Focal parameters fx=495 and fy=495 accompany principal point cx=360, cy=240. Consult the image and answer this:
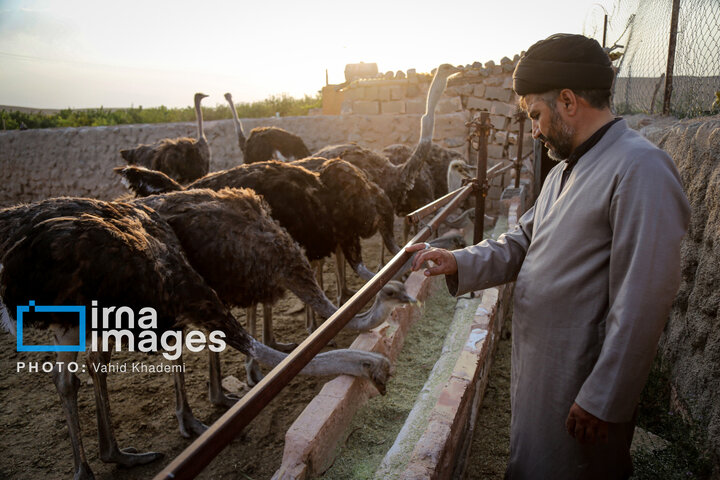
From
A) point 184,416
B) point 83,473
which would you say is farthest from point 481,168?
point 83,473

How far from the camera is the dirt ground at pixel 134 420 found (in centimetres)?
301

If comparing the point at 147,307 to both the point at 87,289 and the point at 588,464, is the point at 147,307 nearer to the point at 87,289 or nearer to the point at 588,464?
the point at 87,289

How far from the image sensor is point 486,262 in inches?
72.0

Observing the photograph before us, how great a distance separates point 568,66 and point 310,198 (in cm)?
278

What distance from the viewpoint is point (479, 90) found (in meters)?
8.48

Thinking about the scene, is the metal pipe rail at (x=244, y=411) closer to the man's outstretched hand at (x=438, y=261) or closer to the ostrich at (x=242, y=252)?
the man's outstretched hand at (x=438, y=261)

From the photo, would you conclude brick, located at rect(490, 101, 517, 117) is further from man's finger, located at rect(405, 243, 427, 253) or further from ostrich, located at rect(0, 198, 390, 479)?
man's finger, located at rect(405, 243, 427, 253)

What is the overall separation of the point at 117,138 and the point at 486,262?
35.0 ft

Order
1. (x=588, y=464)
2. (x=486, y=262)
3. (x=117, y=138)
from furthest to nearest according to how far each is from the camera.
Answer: (x=117, y=138), (x=486, y=262), (x=588, y=464)

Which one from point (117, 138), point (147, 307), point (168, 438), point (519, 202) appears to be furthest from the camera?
point (117, 138)

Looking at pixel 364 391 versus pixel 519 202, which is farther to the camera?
pixel 519 202

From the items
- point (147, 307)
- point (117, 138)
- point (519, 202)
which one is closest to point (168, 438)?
point (147, 307)

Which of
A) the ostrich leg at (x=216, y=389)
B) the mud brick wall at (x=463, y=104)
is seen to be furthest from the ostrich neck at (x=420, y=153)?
the ostrich leg at (x=216, y=389)

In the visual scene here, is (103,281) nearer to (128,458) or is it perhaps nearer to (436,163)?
(128,458)
